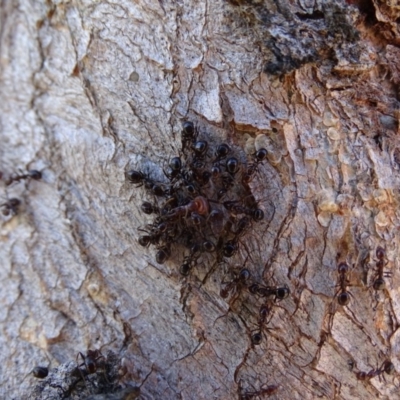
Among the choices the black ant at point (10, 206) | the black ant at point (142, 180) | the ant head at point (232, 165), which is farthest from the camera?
the ant head at point (232, 165)

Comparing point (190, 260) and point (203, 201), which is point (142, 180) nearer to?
point (203, 201)

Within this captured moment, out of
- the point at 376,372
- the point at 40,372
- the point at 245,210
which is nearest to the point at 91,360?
the point at 40,372

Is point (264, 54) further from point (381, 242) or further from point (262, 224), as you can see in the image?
point (381, 242)

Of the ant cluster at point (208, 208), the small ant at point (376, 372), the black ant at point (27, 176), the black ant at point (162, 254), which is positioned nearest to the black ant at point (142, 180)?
the ant cluster at point (208, 208)

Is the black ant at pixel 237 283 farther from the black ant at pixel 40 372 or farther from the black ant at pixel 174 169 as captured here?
the black ant at pixel 40 372

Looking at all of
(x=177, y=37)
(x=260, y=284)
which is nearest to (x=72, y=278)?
(x=260, y=284)

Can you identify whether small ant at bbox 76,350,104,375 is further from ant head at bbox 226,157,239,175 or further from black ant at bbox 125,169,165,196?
ant head at bbox 226,157,239,175
